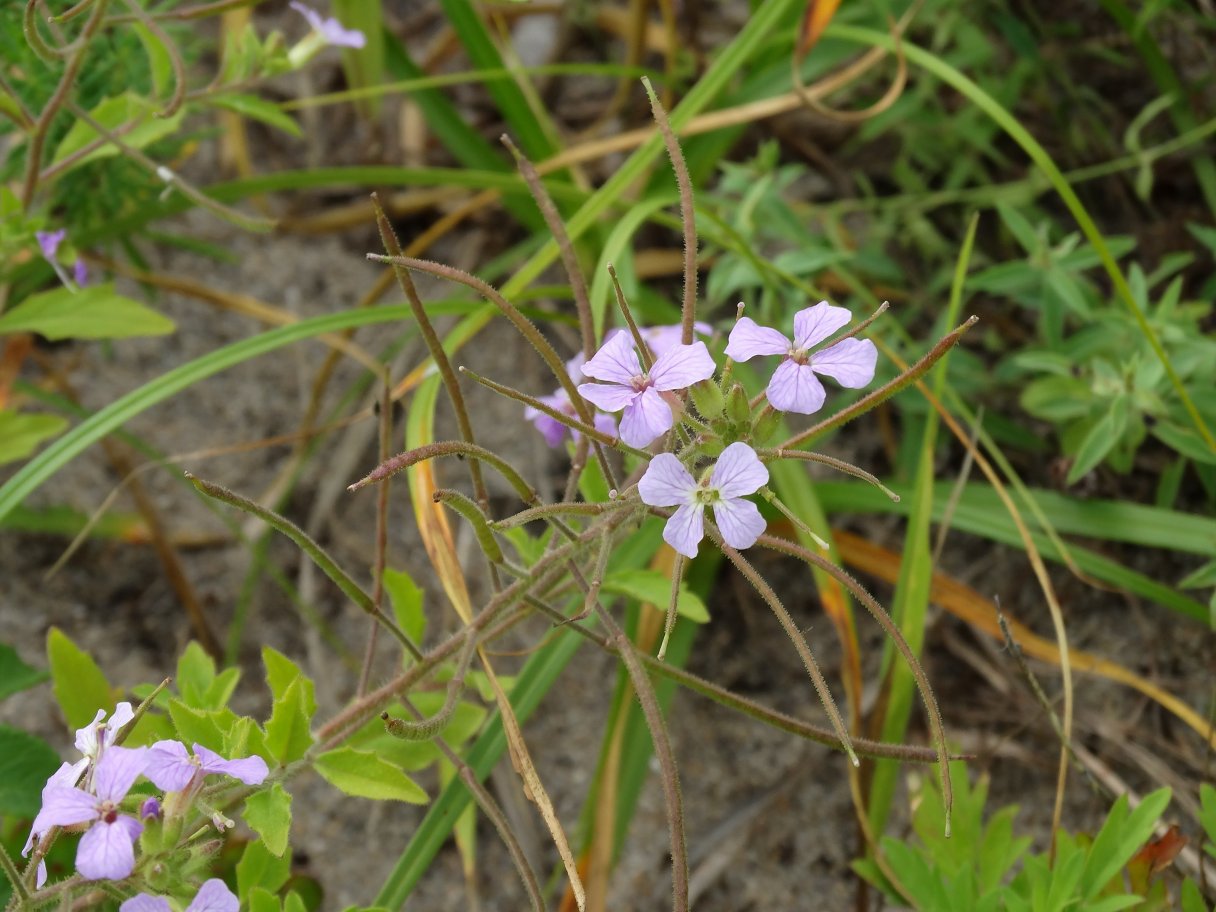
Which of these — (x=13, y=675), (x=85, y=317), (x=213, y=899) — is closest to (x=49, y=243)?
(x=85, y=317)

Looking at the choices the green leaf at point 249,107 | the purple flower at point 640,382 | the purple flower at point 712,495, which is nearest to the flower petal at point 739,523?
the purple flower at point 712,495

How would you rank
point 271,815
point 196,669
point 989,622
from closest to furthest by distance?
point 271,815 → point 196,669 → point 989,622

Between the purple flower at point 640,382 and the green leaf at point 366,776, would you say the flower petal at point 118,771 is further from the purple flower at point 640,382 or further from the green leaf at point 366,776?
the purple flower at point 640,382

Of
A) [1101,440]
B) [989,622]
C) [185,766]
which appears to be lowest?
[989,622]

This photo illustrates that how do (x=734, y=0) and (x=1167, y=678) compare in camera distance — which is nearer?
(x=1167, y=678)

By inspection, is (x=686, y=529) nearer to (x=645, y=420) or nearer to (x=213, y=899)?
(x=645, y=420)

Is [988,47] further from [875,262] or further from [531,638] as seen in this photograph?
[531,638]

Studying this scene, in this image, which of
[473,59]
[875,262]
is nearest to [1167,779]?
[875,262]

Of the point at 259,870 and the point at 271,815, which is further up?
the point at 271,815
